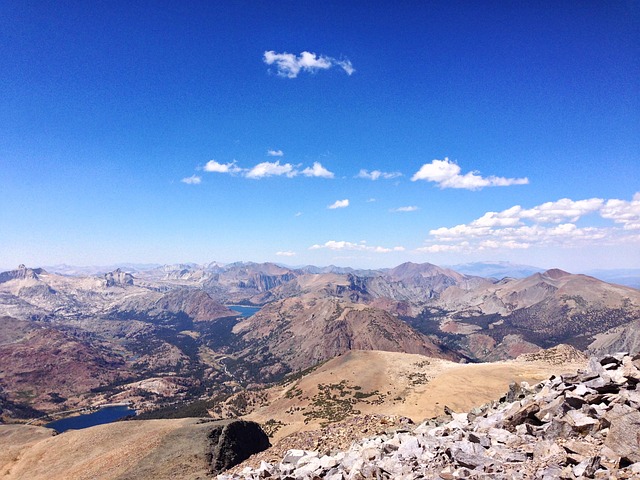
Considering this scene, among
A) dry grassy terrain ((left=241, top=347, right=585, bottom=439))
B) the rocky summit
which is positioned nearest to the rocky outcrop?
the rocky summit

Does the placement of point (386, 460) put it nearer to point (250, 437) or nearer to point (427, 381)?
point (250, 437)

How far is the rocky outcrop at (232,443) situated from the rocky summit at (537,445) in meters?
25.8

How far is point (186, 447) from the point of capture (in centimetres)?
5531

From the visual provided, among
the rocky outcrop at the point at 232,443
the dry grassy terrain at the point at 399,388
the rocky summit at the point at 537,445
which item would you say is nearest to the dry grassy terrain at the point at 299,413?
the dry grassy terrain at the point at 399,388

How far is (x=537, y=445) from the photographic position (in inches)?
806

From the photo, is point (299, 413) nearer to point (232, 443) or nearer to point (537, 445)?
point (232, 443)

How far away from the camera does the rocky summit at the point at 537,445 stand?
17812 millimetres

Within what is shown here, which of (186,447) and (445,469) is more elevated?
(445,469)

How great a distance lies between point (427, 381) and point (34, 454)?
10792 centimetres

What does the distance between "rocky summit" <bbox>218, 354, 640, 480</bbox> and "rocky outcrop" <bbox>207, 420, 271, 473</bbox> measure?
25.8 m

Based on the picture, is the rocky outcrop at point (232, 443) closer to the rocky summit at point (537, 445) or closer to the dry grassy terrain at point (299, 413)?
the dry grassy terrain at point (299, 413)

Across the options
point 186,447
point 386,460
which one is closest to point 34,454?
point 186,447

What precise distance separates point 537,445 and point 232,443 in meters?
49.2

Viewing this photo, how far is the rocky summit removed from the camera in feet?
58.4
